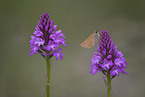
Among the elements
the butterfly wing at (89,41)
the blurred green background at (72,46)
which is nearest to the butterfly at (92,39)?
the butterfly wing at (89,41)

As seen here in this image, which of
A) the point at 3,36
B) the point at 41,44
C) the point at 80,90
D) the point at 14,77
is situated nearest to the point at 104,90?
the point at 80,90

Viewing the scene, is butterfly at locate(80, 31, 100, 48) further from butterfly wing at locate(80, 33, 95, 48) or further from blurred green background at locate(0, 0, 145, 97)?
blurred green background at locate(0, 0, 145, 97)

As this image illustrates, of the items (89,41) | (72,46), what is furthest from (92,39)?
(72,46)

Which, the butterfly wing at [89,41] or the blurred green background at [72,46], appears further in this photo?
the blurred green background at [72,46]

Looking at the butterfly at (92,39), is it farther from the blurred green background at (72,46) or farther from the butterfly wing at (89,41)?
the blurred green background at (72,46)

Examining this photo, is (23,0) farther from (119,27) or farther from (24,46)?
(119,27)

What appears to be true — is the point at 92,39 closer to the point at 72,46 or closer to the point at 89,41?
the point at 89,41

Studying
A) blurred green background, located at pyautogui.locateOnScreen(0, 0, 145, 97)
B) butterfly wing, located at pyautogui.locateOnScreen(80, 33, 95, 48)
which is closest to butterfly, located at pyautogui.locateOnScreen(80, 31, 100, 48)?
butterfly wing, located at pyautogui.locateOnScreen(80, 33, 95, 48)

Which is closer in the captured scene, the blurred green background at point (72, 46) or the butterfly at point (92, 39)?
the butterfly at point (92, 39)

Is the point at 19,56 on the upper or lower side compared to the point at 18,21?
lower
